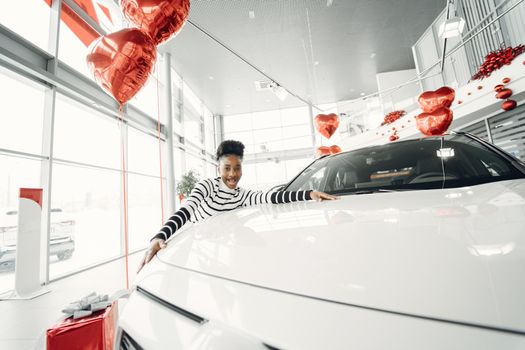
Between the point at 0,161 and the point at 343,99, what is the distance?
37.3ft

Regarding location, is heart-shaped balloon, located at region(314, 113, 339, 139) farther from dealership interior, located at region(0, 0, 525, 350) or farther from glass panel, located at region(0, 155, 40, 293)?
glass panel, located at region(0, 155, 40, 293)

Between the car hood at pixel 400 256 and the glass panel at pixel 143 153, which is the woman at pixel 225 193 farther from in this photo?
the glass panel at pixel 143 153

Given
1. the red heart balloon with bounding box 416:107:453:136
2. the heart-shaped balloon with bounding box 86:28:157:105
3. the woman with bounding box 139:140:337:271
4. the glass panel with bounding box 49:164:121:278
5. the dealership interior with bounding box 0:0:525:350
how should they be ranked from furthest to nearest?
the glass panel with bounding box 49:164:121:278 < the red heart balloon with bounding box 416:107:453:136 < the heart-shaped balloon with bounding box 86:28:157:105 < the woman with bounding box 139:140:337:271 < the dealership interior with bounding box 0:0:525:350

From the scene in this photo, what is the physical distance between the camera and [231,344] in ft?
1.24

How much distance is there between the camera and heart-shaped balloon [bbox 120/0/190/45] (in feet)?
6.25

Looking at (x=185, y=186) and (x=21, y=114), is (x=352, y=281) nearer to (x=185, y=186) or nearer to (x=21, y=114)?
(x=21, y=114)

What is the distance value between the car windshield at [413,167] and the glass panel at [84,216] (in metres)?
4.02

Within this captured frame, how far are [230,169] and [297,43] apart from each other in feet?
21.2

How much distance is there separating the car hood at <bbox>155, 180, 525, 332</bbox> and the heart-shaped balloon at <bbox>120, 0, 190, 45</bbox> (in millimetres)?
1932

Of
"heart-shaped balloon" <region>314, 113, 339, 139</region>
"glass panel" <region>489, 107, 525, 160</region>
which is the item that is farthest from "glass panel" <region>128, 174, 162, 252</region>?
"glass panel" <region>489, 107, 525, 160</region>

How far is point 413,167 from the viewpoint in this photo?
1254 millimetres

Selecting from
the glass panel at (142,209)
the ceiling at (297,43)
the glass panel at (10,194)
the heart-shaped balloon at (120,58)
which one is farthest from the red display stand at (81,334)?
the glass panel at (142,209)

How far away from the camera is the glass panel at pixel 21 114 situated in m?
3.29

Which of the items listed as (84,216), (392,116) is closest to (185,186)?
(84,216)
